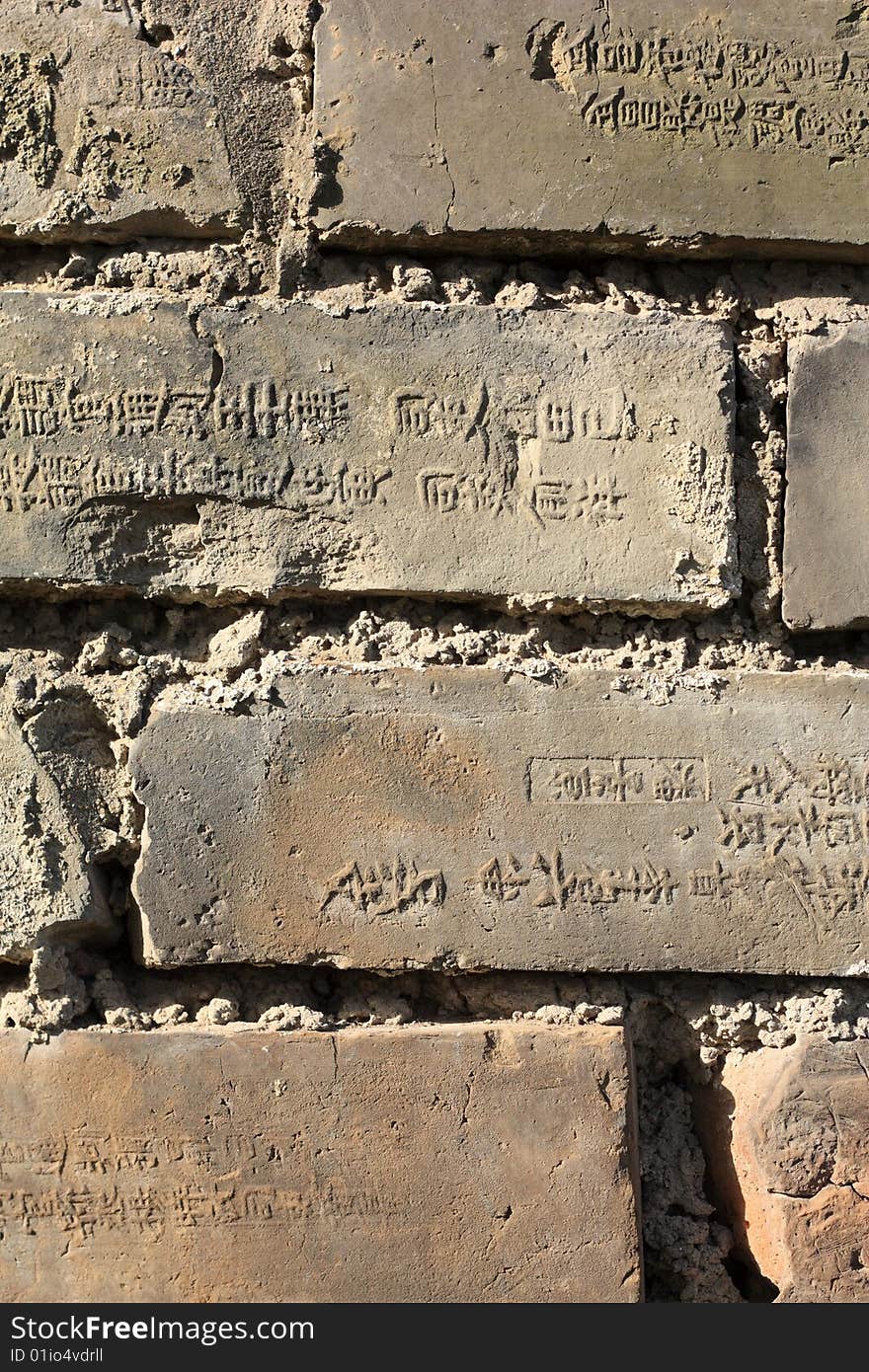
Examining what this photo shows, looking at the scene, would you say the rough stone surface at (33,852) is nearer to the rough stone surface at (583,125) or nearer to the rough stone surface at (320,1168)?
the rough stone surface at (320,1168)

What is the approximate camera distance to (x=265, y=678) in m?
2.09

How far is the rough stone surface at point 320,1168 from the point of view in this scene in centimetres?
201

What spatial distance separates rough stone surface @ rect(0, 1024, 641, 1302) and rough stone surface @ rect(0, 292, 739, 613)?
797 mm

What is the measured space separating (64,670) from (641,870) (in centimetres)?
106

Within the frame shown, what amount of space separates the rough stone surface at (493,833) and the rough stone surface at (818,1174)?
0.19m

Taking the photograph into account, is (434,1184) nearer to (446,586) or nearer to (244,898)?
(244,898)

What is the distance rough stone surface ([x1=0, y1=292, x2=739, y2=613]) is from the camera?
2.09 metres

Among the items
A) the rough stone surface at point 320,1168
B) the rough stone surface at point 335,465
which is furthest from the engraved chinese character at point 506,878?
the rough stone surface at point 335,465

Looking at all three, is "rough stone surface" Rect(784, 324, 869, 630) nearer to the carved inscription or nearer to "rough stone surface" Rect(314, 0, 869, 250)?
"rough stone surface" Rect(314, 0, 869, 250)

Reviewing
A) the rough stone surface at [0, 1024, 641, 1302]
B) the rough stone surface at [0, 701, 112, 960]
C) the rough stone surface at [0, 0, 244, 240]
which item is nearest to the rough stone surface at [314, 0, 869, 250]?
the rough stone surface at [0, 0, 244, 240]

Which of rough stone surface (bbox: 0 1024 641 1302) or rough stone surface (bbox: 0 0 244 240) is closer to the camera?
rough stone surface (bbox: 0 1024 641 1302)

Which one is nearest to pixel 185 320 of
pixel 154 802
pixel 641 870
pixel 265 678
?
pixel 265 678

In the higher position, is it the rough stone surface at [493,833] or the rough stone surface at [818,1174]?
the rough stone surface at [493,833]

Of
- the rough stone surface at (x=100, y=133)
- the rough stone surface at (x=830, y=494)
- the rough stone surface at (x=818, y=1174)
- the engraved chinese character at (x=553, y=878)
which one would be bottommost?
the rough stone surface at (x=818, y=1174)
